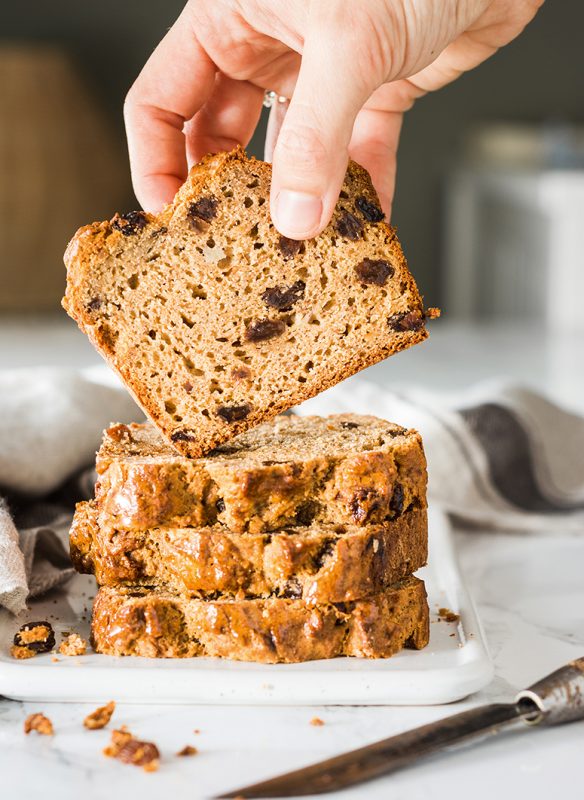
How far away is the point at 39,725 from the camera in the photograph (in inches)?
59.8

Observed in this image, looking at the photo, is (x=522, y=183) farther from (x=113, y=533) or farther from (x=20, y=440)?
(x=113, y=533)

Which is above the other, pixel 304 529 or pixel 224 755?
pixel 304 529

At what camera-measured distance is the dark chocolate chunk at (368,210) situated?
6.20 ft

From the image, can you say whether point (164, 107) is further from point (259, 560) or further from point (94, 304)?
point (259, 560)

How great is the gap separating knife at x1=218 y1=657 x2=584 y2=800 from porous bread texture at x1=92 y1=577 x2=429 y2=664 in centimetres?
27

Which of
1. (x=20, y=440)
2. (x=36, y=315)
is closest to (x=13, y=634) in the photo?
(x=20, y=440)

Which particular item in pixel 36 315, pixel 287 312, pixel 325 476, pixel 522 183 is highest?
pixel 287 312

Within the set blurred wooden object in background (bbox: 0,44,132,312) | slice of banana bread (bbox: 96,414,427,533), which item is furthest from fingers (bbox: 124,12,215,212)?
blurred wooden object in background (bbox: 0,44,132,312)

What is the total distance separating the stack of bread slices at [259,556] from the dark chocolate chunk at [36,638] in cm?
8

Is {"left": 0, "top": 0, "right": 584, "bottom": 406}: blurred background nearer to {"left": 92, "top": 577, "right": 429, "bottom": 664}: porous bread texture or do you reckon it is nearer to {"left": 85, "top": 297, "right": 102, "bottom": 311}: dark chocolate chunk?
{"left": 85, "top": 297, "right": 102, "bottom": 311}: dark chocolate chunk

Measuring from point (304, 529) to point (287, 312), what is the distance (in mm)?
391

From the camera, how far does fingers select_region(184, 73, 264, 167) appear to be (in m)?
2.45

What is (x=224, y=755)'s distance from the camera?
145cm

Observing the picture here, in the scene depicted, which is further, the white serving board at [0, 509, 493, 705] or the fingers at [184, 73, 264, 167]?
the fingers at [184, 73, 264, 167]
